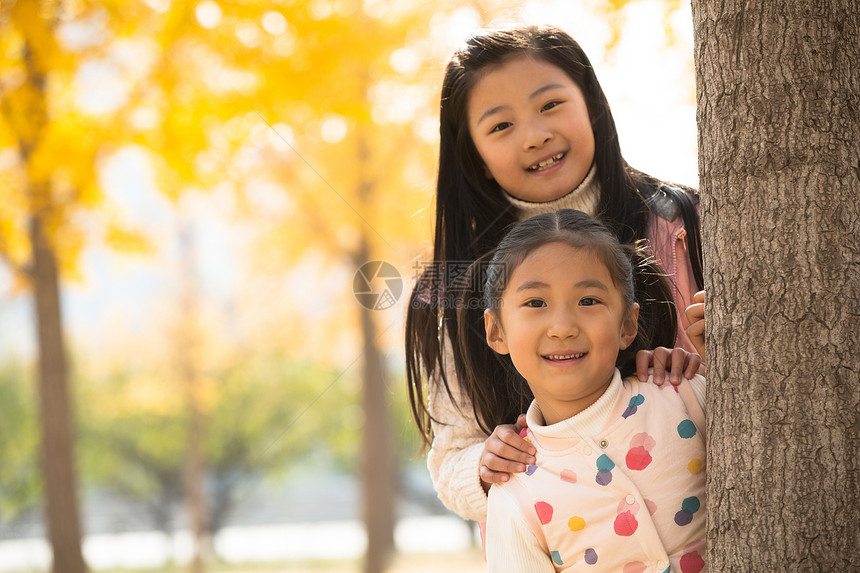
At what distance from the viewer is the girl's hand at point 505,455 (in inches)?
67.5

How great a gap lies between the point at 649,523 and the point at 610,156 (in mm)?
960

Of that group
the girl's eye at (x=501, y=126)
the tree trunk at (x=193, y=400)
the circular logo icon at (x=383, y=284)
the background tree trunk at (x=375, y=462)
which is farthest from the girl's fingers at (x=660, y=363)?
the tree trunk at (x=193, y=400)

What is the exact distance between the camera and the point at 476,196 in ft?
7.48

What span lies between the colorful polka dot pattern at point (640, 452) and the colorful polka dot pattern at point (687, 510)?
10 centimetres

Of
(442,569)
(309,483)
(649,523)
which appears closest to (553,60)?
(649,523)

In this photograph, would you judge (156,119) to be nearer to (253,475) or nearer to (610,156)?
(610,156)

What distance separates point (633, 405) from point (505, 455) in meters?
0.29

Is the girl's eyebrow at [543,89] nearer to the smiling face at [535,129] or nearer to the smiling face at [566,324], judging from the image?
the smiling face at [535,129]

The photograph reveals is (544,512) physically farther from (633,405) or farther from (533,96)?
(533,96)

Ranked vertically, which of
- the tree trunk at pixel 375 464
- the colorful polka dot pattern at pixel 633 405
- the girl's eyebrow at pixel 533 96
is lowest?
the tree trunk at pixel 375 464

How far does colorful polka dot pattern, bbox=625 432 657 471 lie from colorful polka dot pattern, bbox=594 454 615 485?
3 centimetres

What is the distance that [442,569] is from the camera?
357 inches

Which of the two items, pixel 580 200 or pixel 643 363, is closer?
pixel 643 363

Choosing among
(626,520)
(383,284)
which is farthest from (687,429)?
(383,284)
